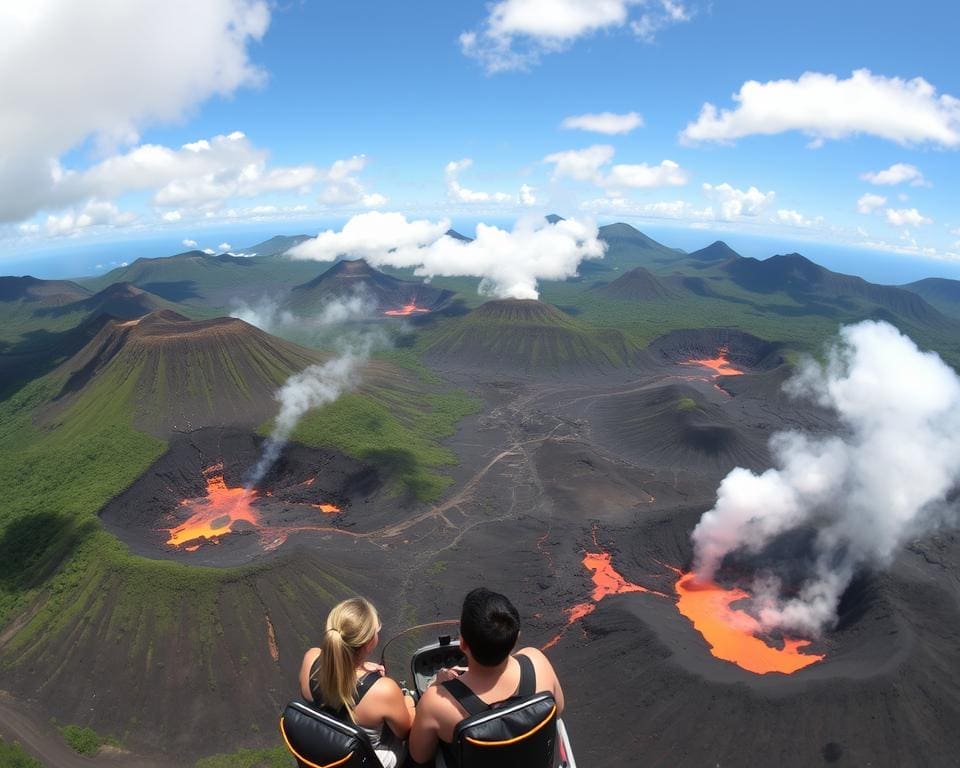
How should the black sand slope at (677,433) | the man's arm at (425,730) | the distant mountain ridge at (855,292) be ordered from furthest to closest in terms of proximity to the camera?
the distant mountain ridge at (855,292), the black sand slope at (677,433), the man's arm at (425,730)

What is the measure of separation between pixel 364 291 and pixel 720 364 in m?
105

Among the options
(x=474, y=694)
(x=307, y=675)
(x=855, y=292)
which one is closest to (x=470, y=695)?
(x=474, y=694)

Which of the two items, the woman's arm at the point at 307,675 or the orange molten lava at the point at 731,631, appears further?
the orange molten lava at the point at 731,631

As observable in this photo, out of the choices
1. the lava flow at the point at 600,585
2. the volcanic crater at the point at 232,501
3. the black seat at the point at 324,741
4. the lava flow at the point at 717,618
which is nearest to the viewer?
the black seat at the point at 324,741

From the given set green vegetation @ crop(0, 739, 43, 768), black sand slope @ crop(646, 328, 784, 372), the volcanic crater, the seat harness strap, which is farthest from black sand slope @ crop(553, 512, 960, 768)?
black sand slope @ crop(646, 328, 784, 372)

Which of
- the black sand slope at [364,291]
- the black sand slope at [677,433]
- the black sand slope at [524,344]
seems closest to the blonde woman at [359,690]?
the black sand slope at [677,433]

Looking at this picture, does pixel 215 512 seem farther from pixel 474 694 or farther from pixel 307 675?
pixel 474 694

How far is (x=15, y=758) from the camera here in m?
27.6

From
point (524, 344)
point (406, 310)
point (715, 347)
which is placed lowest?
point (715, 347)

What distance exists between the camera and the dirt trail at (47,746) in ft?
97.7

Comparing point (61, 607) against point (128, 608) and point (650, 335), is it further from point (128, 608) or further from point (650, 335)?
point (650, 335)

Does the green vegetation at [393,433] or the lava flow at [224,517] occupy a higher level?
the green vegetation at [393,433]

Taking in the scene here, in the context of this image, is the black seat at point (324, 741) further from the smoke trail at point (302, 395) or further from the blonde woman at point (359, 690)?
the smoke trail at point (302, 395)

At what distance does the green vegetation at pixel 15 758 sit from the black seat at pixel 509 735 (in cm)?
3487
